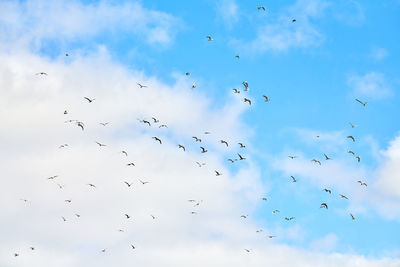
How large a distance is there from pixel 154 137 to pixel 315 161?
28.9 meters

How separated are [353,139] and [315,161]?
8.26m

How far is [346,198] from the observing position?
147 m

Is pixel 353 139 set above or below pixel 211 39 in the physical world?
below

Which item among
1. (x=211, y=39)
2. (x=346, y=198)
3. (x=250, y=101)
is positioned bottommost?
(x=346, y=198)

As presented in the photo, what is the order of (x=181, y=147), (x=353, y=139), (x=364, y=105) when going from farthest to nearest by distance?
1. (x=181, y=147)
2. (x=353, y=139)
3. (x=364, y=105)

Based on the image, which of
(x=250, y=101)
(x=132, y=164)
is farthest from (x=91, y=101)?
(x=250, y=101)

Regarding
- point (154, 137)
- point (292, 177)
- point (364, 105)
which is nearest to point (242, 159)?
point (292, 177)

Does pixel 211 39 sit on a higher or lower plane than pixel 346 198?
higher

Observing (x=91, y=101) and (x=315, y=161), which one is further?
(x=315, y=161)

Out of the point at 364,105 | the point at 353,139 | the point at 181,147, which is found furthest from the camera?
the point at 181,147

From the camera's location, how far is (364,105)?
132000mm

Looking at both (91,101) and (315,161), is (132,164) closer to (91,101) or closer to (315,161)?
(91,101)

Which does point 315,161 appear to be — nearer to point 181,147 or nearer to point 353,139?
point 353,139

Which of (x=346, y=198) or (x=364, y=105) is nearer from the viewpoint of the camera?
(x=364, y=105)
